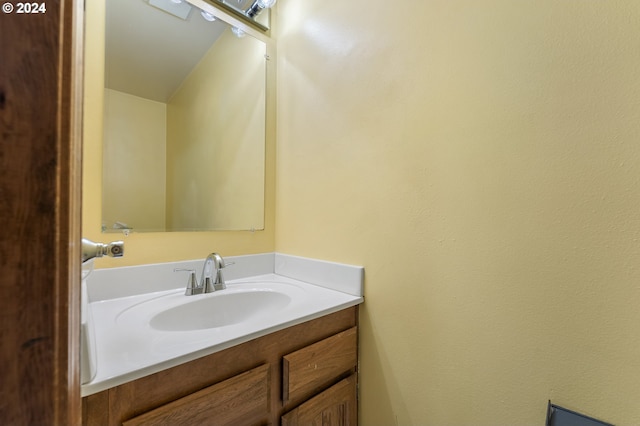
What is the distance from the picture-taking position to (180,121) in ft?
3.77

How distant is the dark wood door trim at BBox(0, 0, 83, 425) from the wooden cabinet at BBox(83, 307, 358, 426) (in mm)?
323

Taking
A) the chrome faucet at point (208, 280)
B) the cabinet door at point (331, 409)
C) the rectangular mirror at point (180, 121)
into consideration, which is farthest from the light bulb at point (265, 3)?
the cabinet door at point (331, 409)

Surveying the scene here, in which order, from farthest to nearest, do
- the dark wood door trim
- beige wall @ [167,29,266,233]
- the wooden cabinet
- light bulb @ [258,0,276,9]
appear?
1. light bulb @ [258,0,276,9]
2. beige wall @ [167,29,266,233]
3. the wooden cabinet
4. the dark wood door trim

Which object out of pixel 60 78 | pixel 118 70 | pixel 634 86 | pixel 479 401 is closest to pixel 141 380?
pixel 60 78

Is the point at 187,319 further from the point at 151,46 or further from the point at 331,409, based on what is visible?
the point at 151,46

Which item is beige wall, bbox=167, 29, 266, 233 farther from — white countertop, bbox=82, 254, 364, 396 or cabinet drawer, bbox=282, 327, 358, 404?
cabinet drawer, bbox=282, 327, 358, 404

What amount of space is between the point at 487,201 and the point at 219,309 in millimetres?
970

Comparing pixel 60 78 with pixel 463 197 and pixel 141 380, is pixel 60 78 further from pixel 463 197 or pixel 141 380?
pixel 463 197

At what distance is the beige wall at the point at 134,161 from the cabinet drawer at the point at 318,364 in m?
0.74

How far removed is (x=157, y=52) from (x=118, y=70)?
7.9 inches

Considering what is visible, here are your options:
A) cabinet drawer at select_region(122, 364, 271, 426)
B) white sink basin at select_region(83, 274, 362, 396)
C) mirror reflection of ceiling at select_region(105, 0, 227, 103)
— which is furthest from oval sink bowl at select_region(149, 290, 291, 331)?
mirror reflection of ceiling at select_region(105, 0, 227, 103)

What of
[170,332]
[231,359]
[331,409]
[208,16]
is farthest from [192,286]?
[208,16]

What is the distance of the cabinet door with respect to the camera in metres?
0.78

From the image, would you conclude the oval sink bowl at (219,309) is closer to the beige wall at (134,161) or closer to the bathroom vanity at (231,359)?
the bathroom vanity at (231,359)
